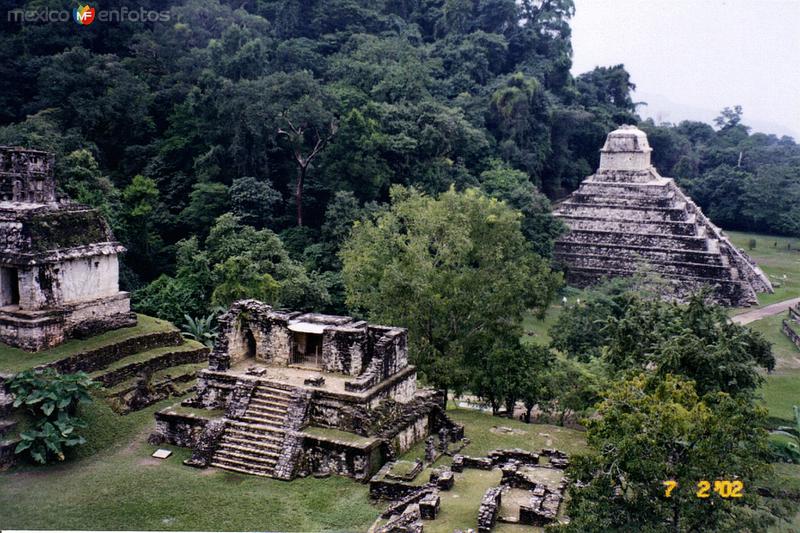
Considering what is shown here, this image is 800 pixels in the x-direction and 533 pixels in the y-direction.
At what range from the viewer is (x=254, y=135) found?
26.2 meters

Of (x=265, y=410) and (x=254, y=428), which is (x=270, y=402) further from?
(x=254, y=428)

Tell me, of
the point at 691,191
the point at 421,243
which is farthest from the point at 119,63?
the point at 691,191

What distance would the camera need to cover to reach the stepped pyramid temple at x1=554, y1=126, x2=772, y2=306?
28.9m

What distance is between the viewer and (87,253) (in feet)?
46.3

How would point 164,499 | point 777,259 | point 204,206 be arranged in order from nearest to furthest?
point 164,499 → point 204,206 → point 777,259

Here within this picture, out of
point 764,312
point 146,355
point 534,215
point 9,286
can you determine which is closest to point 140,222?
point 146,355

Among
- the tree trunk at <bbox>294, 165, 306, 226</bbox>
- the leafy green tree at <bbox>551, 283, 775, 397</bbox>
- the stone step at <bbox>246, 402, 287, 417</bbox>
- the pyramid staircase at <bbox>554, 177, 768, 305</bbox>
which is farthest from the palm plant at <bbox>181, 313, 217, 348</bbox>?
the pyramid staircase at <bbox>554, 177, 768, 305</bbox>

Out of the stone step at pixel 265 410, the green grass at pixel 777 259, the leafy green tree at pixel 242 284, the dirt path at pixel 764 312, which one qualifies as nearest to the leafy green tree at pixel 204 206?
the leafy green tree at pixel 242 284

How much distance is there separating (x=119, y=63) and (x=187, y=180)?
469cm

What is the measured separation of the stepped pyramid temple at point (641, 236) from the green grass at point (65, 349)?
1913cm

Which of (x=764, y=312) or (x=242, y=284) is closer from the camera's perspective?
(x=242, y=284)

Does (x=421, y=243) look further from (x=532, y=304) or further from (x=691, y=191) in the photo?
(x=691, y=191)

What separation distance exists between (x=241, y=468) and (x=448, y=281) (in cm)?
725

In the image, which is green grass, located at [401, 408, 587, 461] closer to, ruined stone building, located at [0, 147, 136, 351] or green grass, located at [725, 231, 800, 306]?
ruined stone building, located at [0, 147, 136, 351]
